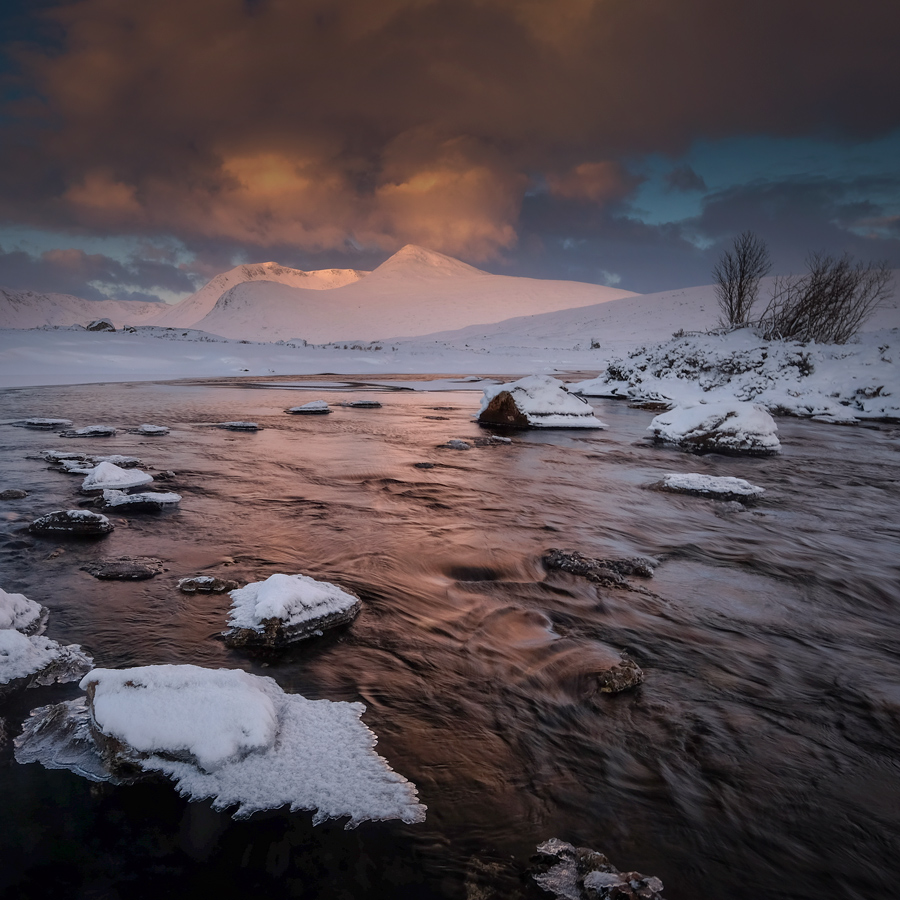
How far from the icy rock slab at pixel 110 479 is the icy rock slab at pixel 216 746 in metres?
4.12

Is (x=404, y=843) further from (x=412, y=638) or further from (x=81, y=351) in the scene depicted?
(x=81, y=351)

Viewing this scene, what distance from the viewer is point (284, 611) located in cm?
294

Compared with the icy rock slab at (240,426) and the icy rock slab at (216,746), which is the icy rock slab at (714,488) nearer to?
the icy rock slab at (216,746)

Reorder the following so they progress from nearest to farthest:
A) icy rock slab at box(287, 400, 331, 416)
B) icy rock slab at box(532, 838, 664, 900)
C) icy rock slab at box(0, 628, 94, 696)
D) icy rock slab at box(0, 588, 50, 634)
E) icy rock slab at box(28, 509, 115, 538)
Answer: icy rock slab at box(532, 838, 664, 900), icy rock slab at box(0, 628, 94, 696), icy rock slab at box(0, 588, 50, 634), icy rock slab at box(28, 509, 115, 538), icy rock slab at box(287, 400, 331, 416)

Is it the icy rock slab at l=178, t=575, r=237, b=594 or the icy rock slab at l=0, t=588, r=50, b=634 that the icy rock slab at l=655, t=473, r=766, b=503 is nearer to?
the icy rock slab at l=178, t=575, r=237, b=594

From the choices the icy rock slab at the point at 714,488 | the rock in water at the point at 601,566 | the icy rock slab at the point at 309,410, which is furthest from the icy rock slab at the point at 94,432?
the icy rock slab at the point at 714,488

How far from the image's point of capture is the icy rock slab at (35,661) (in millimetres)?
2404

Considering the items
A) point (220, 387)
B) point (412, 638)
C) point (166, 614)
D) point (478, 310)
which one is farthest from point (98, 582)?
point (478, 310)

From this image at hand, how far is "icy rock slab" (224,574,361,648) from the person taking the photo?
287 centimetres

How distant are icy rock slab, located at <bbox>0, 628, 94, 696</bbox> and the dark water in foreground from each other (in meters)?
0.08

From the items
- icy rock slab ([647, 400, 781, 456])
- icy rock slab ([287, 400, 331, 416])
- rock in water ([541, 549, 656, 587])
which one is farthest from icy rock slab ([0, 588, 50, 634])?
icy rock slab ([287, 400, 331, 416])

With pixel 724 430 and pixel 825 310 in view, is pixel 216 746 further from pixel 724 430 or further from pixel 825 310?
pixel 825 310

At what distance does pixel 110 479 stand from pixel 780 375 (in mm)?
18620

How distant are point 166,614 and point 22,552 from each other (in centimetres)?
171
